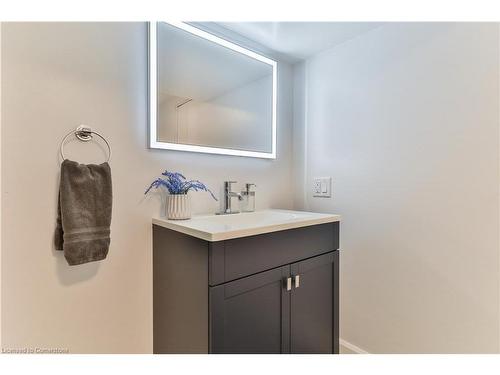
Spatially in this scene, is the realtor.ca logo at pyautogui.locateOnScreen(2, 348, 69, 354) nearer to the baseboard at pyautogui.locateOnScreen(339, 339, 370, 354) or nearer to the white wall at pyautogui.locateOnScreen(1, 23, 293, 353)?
the white wall at pyautogui.locateOnScreen(1, 23, 293, 353)

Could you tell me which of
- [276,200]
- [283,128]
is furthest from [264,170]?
[283,128]

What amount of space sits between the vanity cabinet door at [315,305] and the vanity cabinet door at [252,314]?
0.17 feet

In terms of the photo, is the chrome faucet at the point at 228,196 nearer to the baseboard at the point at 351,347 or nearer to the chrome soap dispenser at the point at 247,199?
the chrome soap dispenser at the point at 247,199

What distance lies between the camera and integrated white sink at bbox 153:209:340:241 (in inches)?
34.5

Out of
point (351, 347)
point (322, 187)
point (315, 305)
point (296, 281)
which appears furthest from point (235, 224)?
point (351, 347)

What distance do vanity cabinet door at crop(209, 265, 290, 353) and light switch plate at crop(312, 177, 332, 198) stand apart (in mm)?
654

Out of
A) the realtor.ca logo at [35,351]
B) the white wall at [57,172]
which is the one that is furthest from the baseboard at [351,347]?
the realtor.ca logo at [35,351]

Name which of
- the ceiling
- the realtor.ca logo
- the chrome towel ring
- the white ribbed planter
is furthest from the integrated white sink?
the ceiling

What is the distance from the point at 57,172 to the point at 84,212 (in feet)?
0.58

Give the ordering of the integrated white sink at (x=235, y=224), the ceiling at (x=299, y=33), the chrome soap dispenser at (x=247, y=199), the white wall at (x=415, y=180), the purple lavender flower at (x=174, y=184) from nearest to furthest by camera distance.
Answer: the integrated white sink at (x=235, y=224)
the white wall at (x=415, y=180)
the purple lavender flower at (x=174, y=184)
the ceiling at (x=299, y=33)
the chrome soap dispenser at (x=247, y=199)

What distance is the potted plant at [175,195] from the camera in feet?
3.75


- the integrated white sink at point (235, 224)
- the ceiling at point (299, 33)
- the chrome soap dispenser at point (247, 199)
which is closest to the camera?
the integrated white sink at point (235, 224)

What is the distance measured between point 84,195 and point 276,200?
1.07m

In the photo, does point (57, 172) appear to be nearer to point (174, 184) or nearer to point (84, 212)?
point (84, 212)
